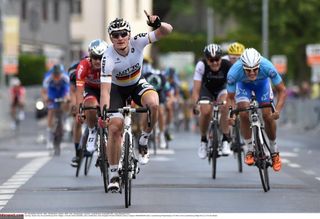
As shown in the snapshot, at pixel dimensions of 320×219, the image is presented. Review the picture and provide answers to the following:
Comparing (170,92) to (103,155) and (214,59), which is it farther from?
(103,155)

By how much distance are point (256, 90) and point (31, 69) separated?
158ft

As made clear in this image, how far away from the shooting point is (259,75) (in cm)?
1645

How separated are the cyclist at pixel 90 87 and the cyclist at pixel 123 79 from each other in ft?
7.93

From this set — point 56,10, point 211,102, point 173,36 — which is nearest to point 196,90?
point 211,102

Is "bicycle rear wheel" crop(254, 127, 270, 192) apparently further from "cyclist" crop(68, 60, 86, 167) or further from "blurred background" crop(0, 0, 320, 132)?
"blurred background" crop(0, 0, 320, 132)

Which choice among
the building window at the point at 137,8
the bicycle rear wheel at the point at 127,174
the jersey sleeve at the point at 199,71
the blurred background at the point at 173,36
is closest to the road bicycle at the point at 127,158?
the bicycle rear wheel at the point at 127,174

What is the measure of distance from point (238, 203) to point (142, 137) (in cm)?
141

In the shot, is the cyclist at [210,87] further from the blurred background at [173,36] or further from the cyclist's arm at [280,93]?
the blurred background at [173,36]

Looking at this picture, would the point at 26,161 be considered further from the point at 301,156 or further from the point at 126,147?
the point at 126,147

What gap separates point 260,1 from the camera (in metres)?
70.5

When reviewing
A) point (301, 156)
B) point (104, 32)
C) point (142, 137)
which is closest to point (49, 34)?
point (104, 32)

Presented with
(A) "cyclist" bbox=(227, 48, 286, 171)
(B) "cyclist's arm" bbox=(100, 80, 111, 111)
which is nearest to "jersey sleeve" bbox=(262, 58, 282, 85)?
(A) "cyclist" bbox=(227, 48, 286, 171)

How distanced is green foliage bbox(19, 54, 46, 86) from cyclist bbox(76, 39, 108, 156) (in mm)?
44533

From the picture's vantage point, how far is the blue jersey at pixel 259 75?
640 inches
